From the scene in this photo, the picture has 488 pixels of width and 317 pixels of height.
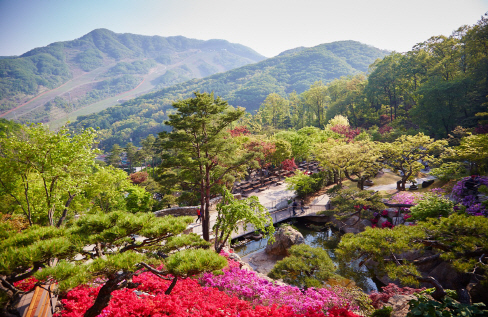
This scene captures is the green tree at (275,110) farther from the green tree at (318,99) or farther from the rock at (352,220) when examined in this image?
the rock at (352,220)

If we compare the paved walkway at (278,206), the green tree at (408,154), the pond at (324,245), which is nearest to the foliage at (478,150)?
the green tree at (408,154)

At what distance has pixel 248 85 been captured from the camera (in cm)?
11838

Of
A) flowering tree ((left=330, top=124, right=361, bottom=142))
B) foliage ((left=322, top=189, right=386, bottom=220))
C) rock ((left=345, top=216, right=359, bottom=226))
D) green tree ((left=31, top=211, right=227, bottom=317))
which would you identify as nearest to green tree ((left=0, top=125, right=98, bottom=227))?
green tree ((left=31, top=211, right=227, bottom=317))

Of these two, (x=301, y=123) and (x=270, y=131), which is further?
(x=301, y=123)

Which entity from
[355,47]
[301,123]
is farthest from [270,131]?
[355,47]

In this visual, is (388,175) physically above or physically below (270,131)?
below

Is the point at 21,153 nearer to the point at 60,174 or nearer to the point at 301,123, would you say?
the point at 60,174

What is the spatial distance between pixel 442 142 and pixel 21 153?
21.3m

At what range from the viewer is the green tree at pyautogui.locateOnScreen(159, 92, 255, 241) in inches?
405

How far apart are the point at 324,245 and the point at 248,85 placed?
113m

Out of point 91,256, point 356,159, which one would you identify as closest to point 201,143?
point 91,256

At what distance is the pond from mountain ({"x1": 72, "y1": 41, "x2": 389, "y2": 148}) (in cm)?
8294

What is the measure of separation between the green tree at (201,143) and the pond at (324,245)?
391cm

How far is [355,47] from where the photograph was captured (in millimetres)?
155125
